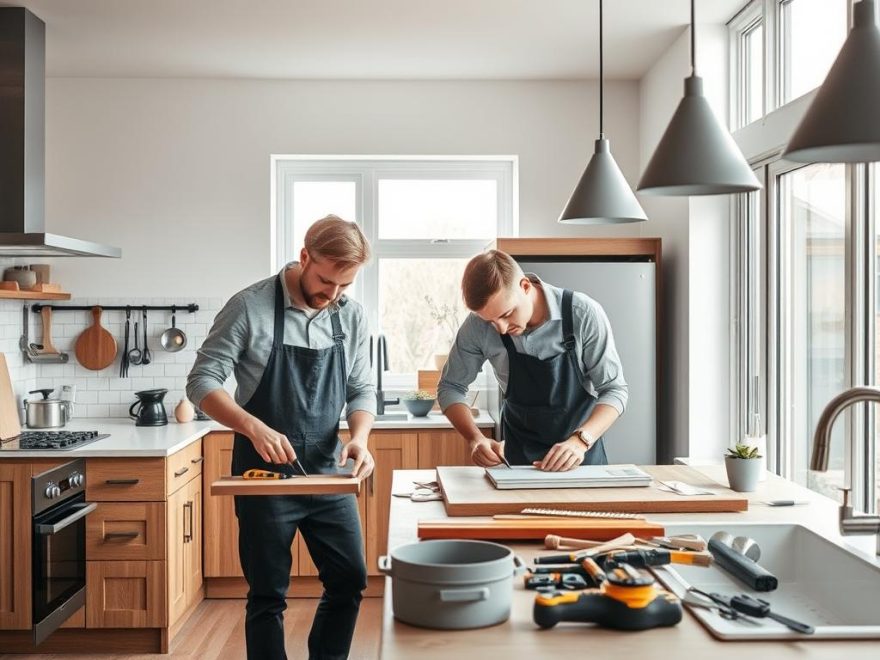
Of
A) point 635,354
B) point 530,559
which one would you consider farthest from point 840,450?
point 530,559

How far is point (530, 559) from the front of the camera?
6.06ft

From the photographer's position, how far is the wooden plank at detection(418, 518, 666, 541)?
1.94 m

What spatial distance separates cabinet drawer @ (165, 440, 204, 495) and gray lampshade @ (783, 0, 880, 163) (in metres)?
3.22

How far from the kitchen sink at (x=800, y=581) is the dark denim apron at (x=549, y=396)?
37.3 inches

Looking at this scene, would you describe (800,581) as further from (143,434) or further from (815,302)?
(143,434)

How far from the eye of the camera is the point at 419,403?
4.73 m

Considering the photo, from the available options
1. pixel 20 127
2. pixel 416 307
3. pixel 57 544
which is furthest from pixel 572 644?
pixel 416 307

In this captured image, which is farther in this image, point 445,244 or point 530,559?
point 445,244

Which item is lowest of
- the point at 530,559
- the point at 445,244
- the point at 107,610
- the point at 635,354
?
the point at 107,610

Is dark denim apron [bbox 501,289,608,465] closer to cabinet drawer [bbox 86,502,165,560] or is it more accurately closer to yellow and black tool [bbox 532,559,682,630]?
yellow and black tool [bbox 532,559,682,630]

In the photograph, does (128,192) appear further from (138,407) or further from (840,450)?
(840,450)

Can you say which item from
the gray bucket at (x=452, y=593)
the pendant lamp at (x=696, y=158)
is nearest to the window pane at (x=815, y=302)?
the pendant lamp at (x=696, y=158)

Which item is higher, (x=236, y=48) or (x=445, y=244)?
(x=236, y=48)

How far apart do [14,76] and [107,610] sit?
239 cm
